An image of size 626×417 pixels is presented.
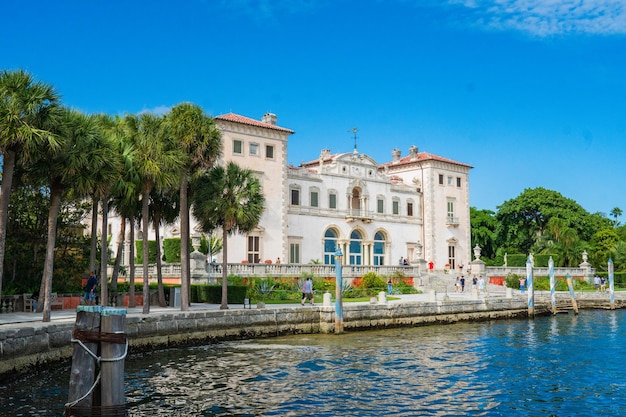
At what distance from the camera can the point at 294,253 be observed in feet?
169

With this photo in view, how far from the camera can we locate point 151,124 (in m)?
25.8

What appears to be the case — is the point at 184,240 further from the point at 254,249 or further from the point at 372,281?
the point at 254,249

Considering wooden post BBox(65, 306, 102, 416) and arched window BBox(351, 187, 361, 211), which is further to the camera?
arched window BBox(351, 187, 361, 211)

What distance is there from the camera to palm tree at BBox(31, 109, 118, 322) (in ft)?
67.6

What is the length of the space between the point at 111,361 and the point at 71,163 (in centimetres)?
1238

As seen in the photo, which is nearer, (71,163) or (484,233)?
(71,163)

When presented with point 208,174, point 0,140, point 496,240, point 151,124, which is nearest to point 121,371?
point 0,140

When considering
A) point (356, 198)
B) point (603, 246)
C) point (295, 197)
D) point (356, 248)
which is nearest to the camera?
point (295, 197)

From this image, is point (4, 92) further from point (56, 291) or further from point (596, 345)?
point (596, 345)

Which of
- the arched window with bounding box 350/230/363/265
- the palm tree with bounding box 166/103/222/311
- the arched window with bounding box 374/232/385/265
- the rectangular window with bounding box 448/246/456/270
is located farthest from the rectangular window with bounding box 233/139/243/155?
the rectangular window with bounding box 448/246/456/270

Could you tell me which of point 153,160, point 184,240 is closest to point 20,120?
point 153,160

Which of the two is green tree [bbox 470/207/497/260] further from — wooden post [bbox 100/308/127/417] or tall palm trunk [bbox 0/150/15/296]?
wooden post [bbox 100/308/127/417]

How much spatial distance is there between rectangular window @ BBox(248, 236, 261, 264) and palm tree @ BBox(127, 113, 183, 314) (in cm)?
2264

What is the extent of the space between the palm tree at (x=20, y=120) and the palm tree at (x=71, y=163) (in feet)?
2.26
